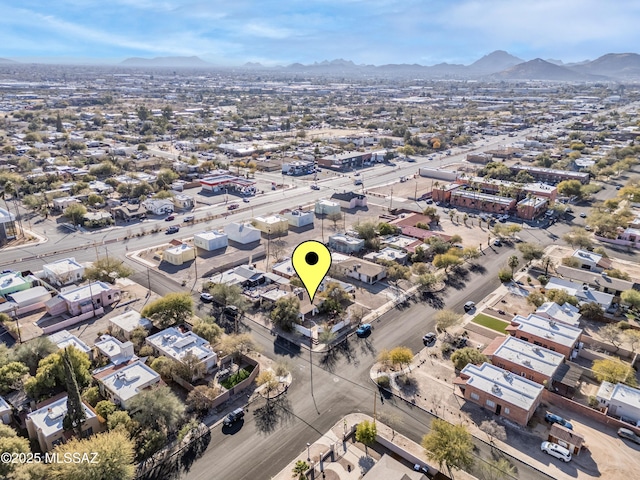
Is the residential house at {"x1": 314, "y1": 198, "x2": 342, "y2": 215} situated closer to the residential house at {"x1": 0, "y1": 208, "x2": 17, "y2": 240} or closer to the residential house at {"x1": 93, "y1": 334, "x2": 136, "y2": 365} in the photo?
the residential house at {"x1": 93, "y1": 334, "x2": 136, "y2": 365}

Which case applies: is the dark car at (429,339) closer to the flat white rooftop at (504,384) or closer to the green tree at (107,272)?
the flat white rooftop at (504,384)

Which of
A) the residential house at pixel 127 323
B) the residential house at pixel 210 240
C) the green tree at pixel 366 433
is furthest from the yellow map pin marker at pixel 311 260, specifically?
the residential house at pixel 210 240

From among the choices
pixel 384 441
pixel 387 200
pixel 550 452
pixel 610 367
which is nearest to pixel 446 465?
pixel 384 441

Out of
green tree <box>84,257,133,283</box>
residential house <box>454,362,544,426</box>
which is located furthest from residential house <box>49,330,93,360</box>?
residential house <box>454,362,544,426</box>

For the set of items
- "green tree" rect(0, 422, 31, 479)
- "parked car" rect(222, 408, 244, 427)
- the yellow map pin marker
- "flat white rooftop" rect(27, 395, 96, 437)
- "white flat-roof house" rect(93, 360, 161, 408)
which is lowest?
"parked car" rect(222, 408, 244, 427)

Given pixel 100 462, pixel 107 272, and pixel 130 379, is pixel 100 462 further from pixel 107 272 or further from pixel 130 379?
pixel 107 272
